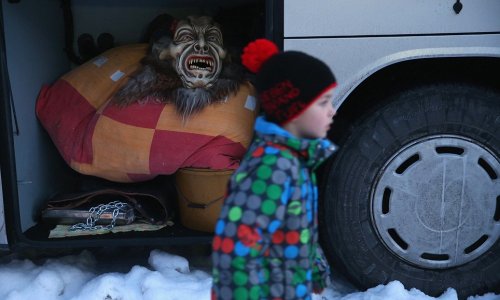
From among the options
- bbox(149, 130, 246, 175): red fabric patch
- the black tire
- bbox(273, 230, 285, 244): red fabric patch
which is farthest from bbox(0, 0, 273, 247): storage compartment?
bbox(273, 230, 285, 244): red fabric patch

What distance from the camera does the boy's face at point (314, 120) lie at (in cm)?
142

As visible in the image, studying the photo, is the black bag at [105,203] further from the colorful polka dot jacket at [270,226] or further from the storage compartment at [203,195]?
the colorful polka dot jacket at [270,226]

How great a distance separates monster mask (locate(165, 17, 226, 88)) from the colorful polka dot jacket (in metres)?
1.38

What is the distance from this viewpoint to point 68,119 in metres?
2.78

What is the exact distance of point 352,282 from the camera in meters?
2.43

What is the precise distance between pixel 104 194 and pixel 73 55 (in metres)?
1.01

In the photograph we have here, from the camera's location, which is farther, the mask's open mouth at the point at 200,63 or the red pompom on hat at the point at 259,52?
the mask's open mouth at the point at 200,63

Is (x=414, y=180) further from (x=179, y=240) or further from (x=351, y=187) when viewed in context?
(x=179, y=240)

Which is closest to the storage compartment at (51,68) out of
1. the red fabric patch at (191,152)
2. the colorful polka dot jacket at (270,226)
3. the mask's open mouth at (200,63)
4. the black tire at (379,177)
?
the mask's open mouth at (200,63)

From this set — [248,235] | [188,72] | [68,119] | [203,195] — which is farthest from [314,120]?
[68,119]

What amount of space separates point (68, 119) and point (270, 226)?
5.82 feet

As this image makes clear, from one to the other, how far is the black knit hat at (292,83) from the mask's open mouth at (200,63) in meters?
1.34

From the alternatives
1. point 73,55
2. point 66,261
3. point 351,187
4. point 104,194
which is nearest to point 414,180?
point 351,187

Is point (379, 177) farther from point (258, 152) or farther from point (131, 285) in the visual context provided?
point (131, 285)
